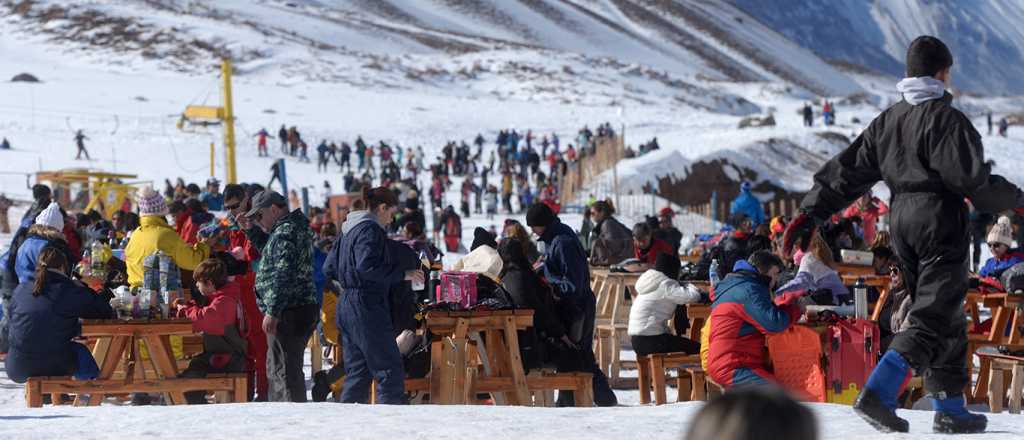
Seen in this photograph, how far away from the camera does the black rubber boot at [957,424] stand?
209 inches

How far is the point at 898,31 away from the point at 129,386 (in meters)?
187

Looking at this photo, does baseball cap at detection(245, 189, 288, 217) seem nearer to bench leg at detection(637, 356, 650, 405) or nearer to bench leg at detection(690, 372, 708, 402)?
bench leg at detection(637, 356, 650, 405)

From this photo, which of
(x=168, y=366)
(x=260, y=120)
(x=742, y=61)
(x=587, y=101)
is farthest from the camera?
(x=742, y=61)

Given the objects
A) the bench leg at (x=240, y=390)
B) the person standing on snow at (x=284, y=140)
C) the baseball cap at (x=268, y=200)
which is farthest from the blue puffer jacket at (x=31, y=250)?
the person standing on snow at (x=284, y=140)

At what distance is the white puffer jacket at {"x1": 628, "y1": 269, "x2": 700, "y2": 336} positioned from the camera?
8.73 metres

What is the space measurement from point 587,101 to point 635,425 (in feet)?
242

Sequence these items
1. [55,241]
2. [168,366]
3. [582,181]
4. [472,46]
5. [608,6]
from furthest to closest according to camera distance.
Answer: [608,6] → [472,46] → [582,181] → [55,241] → [168,366]

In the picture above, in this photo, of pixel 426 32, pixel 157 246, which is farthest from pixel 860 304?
pixel 426 32

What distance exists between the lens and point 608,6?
524ft

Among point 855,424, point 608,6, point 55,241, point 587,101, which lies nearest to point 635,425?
point 855,424

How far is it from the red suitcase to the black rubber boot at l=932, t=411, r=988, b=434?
206 cm

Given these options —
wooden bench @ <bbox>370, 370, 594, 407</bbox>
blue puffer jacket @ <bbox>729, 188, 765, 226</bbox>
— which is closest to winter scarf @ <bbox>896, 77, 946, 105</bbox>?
wooden bench @ <bbox>370, 370, 594, 407</bbox>

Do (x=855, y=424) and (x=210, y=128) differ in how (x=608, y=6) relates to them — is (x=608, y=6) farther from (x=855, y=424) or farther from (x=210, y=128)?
(x=855, y=424)

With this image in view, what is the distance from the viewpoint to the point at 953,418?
17.4 ft
